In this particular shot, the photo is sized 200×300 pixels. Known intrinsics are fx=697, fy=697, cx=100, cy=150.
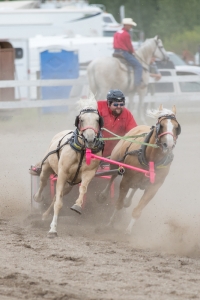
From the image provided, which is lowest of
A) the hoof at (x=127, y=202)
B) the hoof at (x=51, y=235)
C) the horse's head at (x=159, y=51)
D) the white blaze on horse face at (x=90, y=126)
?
the hoof at (x=51, y=235)

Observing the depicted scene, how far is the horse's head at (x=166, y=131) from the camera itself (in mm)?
7035

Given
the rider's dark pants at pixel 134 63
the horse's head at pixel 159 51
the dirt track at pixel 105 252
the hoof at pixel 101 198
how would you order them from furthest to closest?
the horse's head at pixel 159 51
the rider's dark pants at pixel 134 63
the hoof at pixel 101 198
the dirt track at pixel 105 252

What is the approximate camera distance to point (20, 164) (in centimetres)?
1209

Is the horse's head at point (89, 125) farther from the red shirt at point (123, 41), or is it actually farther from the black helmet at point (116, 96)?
the red shirt at point (123, 41)

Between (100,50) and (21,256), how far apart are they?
16574 mm

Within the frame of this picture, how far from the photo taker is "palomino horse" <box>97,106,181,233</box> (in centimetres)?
712

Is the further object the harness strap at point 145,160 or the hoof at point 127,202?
the hoof at point 127,202

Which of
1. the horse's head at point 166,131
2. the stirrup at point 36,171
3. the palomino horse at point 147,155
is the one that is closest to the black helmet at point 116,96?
the palomino horse at point 147,155

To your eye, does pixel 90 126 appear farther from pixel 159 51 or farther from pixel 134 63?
pixel 159 51

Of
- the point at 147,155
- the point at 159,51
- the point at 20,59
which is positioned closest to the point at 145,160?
the point at 147,155

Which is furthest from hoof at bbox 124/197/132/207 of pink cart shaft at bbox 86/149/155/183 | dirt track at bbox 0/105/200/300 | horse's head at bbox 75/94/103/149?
horse's head at bbox 75/94/103/149

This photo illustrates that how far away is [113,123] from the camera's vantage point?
8461 millimetres

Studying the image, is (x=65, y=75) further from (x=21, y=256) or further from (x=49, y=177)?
(x=21, y=256)

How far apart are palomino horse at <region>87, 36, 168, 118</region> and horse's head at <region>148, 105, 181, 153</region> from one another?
900cm
